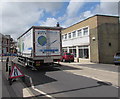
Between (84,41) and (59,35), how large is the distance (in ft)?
37.7

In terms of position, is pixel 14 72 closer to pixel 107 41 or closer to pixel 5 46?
pixel 107 41

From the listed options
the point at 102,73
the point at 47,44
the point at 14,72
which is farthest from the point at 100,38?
the point at 14,72

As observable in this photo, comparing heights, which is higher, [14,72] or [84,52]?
[84,52]

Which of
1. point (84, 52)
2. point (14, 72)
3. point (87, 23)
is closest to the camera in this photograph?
point (14, 72)

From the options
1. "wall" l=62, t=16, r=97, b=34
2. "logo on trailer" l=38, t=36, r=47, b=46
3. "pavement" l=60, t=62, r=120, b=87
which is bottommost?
"pavement" l=60, t=62, r=120, b=87

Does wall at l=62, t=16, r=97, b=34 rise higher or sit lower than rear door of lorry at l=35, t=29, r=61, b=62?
higher

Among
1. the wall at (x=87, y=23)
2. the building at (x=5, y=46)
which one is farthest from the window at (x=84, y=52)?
the building at (x=5, y=46)

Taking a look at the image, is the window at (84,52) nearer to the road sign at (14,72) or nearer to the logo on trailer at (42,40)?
the logo on trailer at (42,40)

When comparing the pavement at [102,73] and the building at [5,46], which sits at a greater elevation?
the building at [5,46]

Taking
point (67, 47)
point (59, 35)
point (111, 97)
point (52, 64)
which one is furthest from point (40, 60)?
point (67, 47)

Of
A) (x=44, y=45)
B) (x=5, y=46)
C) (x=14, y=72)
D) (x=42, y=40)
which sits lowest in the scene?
(x=14, y=72)

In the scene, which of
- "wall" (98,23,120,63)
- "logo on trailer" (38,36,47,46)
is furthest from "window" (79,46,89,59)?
"logo on trailer" (38,36,47,46)

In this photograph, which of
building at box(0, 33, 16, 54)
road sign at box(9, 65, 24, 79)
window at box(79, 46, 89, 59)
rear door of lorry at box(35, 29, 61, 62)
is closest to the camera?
road sign at box(9, 65, 24, 79)

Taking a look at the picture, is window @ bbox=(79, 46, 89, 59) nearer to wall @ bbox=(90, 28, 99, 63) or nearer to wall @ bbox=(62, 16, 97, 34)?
wall @ bbox=(90, 28, 99, 63)
